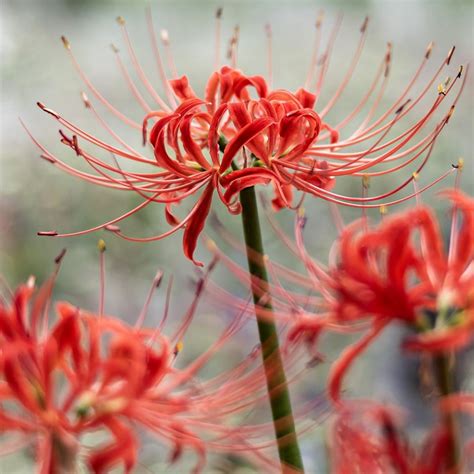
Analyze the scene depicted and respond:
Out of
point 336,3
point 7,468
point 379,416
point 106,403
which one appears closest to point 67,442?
point 106,403

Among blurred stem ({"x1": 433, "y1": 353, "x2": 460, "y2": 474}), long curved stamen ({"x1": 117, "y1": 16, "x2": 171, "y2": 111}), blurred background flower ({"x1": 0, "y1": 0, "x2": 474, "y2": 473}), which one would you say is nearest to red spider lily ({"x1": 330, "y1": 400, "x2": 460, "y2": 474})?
blurred stem ({"x1": 433, "y1": 353, "x2": 460, "y2": 474})

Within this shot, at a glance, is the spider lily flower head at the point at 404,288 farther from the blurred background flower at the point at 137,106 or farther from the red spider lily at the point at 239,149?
the blurred background flower at the point at 137,106

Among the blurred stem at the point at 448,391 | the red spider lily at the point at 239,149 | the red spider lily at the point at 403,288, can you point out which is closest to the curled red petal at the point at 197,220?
the red spider lily at the point at 239,149

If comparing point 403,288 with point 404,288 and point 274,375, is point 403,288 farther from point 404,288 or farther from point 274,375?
point 274,375

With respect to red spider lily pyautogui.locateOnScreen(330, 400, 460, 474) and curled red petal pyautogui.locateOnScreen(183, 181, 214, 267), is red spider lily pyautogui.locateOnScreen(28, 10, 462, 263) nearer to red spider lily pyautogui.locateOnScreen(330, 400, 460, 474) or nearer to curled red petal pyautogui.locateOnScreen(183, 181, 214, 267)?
curled red petal pyautogui.locateOnScreen(183, 181, 214, 267)

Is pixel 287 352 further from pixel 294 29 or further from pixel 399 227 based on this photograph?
pixel 294 29

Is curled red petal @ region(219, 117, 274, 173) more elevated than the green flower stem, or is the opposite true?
curled red petal @ region(219, 117, 274, 173)
